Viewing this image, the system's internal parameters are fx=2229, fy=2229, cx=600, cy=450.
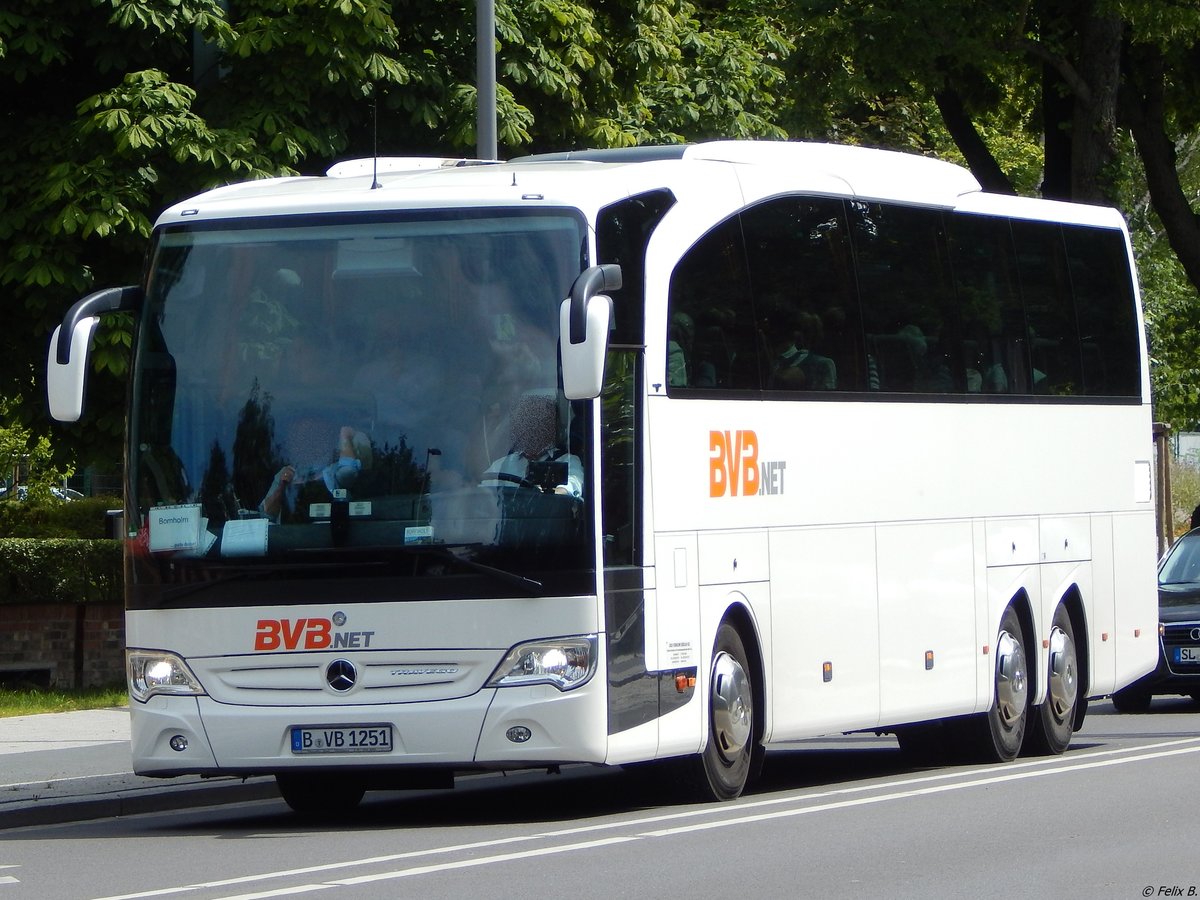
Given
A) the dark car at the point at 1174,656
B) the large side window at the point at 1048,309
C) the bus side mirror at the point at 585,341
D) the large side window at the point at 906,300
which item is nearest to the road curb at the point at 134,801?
the bus side mirror at the point at 585,341

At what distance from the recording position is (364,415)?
1130cm

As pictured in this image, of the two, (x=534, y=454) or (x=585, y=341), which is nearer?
(x=585, y=341)

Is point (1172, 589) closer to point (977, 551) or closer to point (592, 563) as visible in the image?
point (977, 551)

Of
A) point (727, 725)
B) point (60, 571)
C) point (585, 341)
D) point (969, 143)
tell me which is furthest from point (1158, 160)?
point (585, 341)

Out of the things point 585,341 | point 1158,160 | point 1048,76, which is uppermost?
point 1048,76

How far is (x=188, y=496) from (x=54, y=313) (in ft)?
27.5

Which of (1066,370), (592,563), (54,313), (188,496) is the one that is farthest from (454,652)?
(54,313)

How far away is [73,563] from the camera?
2178 cm

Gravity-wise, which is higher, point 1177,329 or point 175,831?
point 1177,329

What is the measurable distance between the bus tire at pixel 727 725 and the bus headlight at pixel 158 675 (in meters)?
2.76

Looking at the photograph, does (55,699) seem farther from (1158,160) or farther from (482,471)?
(1158,160)

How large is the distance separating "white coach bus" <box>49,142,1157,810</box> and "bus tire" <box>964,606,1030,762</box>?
2212 millimetres

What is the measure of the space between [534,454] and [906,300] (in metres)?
4.26

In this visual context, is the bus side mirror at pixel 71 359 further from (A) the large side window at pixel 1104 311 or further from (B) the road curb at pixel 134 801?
(A) the large side window at pixel 1104 311
